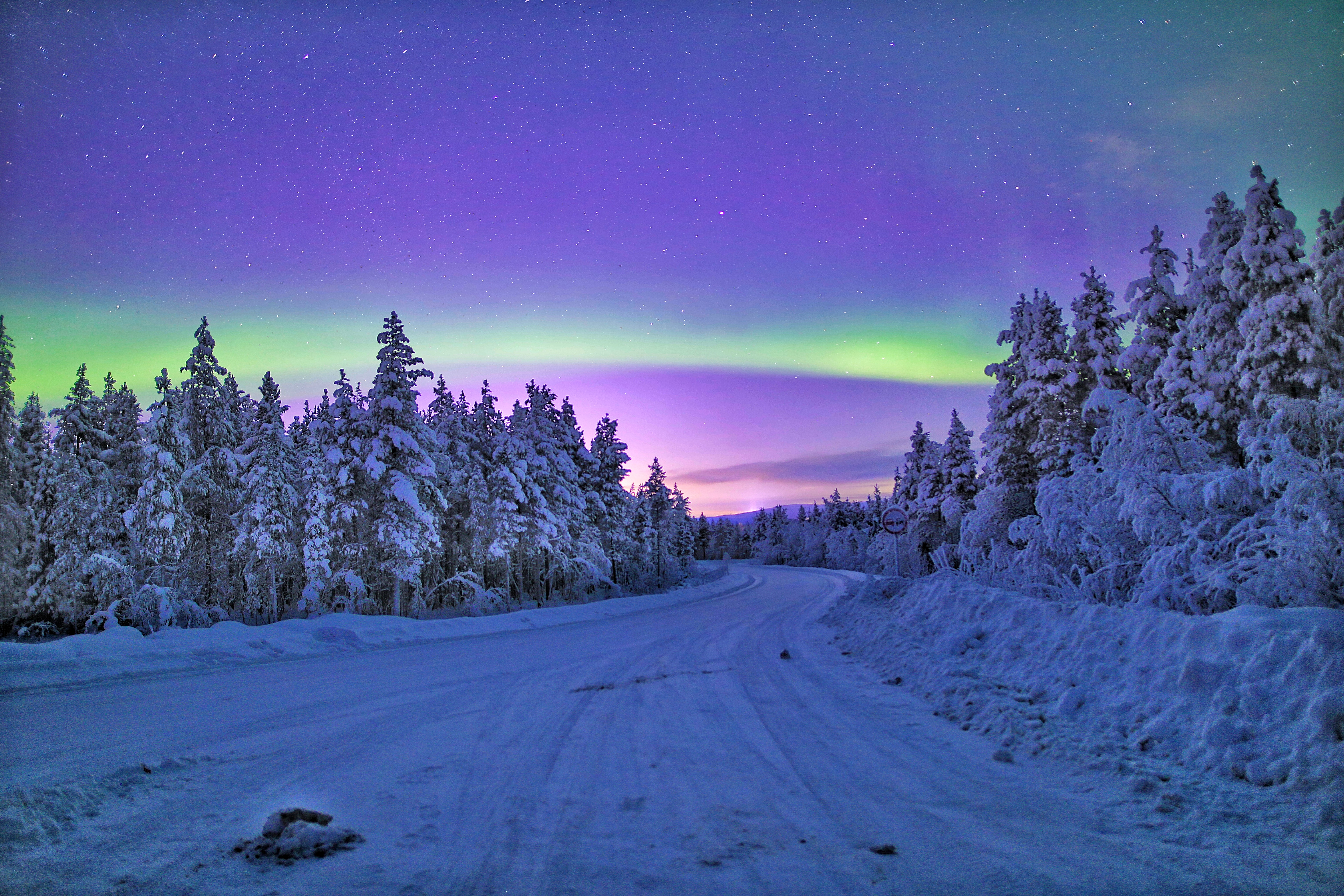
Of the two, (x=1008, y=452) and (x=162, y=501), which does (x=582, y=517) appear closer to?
(x=162, y=501)

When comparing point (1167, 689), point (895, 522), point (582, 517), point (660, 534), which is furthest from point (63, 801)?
point (660, 534)

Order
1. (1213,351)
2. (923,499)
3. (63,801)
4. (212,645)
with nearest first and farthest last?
(63,801) → (212,645) → (1213,351) → (923,499)

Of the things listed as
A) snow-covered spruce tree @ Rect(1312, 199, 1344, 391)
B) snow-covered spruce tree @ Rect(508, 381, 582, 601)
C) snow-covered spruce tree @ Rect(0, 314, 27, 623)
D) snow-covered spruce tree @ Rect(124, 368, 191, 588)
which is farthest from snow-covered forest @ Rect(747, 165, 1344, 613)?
snow-covered spruce tree @ Rect(0, 314, 27, 623)

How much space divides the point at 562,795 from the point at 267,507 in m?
29.2

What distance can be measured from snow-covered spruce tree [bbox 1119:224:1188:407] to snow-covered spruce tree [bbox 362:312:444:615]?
2774 cm

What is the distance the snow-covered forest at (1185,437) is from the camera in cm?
800

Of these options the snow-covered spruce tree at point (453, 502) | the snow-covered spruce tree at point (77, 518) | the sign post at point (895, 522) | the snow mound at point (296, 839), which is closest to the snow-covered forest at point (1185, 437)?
the sign post at point (895, 522)

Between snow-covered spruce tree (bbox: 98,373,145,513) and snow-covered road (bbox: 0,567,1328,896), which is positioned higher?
snow-covered spruce tree (bbox: 98,373,145,513)

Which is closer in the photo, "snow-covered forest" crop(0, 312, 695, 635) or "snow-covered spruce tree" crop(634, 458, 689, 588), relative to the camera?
"snow-covered forest" crop(0, 312, 695, 635)

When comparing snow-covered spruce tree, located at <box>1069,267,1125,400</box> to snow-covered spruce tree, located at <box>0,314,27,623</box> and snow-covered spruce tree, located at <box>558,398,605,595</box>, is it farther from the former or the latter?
snow-covered spruce tree, located at <box>0,314,27,623</box>

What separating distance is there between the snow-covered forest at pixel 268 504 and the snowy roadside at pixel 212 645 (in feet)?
28.2

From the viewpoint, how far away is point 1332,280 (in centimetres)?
1248

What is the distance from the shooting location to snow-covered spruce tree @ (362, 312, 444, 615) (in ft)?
80.1

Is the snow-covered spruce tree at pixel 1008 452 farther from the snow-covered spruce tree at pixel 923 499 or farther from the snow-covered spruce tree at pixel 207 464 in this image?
the snow-covered spruce tree at pixel 207 464
